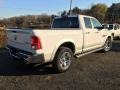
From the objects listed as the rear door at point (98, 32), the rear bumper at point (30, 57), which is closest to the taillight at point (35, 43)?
the rear bumper at point (30, 57)

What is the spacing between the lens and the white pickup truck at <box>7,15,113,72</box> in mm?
6527

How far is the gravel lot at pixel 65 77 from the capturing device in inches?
241

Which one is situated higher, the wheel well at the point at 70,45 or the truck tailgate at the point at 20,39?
the truck tailgate at the point at 20,39

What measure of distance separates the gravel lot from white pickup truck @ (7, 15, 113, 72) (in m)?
0.48

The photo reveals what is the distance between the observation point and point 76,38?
8.02m

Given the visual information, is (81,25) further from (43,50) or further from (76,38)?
(43,50)

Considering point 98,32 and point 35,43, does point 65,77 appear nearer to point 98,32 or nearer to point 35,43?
A: point 35,43

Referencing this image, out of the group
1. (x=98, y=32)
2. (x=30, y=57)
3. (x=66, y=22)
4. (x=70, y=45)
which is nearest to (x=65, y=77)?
(x=30, y=57)

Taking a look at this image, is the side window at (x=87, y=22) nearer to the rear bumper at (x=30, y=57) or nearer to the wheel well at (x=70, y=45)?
the wheel well at (x=70, y=45)

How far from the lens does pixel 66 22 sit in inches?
358

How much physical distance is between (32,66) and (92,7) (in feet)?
290

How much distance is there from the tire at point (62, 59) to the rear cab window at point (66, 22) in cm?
142

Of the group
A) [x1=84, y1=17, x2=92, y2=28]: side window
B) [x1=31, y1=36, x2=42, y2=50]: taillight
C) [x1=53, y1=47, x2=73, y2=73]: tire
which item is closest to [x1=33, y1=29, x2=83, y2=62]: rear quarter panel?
[x1=31, y1=36, x2=42, y2=50]: taillight

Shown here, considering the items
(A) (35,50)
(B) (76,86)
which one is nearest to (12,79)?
(A) (35,50)
